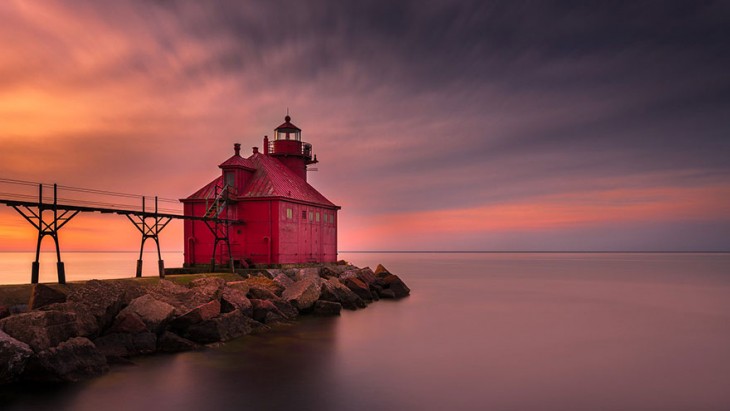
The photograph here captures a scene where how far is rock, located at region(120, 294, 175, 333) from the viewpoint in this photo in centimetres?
1535

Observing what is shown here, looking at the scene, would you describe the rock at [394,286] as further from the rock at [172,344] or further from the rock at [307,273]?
the rock at [172,344]

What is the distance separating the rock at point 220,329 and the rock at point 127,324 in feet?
5.11

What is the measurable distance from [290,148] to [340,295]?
13109 mm

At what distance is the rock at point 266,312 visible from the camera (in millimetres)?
20016

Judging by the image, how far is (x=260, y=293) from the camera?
22.0 metres

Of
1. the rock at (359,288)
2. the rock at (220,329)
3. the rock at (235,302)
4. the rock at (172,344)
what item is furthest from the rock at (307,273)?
the rock at (172,344)

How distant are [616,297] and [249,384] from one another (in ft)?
105

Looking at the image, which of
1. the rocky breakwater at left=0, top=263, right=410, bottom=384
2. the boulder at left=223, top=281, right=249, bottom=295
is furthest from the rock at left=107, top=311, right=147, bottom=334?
the boulder at left=223, top=281, right=249, bottom=295

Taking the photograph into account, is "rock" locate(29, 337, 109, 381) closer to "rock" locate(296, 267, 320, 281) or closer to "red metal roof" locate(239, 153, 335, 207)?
"rock" locate(296, 267, 320, 281)

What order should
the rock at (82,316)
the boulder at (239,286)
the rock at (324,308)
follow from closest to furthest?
the rock at (82,316)
the boulder at (239,286)
the rock at (324,308)

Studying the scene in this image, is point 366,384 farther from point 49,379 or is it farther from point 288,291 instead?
point 288,291

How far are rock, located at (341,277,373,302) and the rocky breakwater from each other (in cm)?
510

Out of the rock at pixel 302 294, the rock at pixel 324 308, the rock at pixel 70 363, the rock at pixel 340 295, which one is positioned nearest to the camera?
the rock at pixel 70 363

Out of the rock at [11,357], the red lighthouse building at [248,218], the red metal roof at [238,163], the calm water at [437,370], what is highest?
the red metal roof at [238,163]
